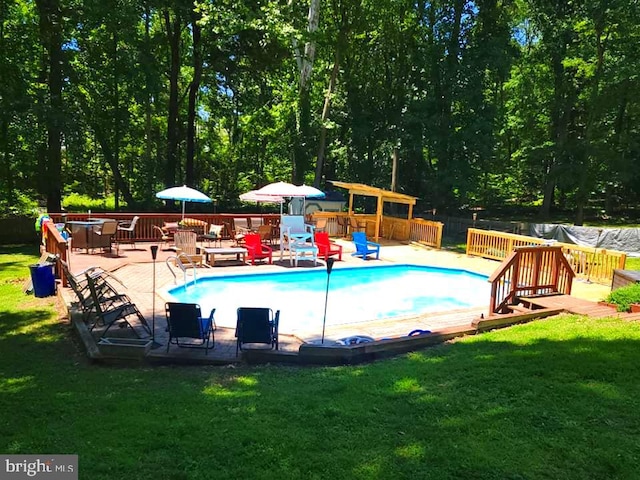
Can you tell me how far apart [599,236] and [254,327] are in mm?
17072

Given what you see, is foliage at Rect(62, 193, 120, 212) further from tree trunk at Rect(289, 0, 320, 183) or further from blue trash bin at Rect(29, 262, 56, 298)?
blue trash bin at Rect(29, 262, 56, 298)

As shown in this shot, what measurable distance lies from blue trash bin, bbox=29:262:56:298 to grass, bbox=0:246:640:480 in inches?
141

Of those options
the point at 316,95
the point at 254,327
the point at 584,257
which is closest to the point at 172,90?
the point at 316,95

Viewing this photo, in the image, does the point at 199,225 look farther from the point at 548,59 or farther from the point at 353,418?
the point at 548,59

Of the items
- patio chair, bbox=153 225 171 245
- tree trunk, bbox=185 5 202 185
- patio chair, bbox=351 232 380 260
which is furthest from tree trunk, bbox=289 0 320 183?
patio chair, bbox=153 225 171 245

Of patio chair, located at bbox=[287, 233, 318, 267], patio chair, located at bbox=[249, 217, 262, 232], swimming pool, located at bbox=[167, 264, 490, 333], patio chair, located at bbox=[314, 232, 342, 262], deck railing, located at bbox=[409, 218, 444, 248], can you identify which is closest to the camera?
swimming pool, located at bbox=[167, 264, 490, 333]

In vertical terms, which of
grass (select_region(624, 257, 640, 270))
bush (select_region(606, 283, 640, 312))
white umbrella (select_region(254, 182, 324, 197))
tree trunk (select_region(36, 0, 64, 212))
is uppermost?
tree trunk (select_region(36, 0, 64, 212))

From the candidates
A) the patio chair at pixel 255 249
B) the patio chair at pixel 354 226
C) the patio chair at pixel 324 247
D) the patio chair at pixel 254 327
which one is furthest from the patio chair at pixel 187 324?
the patio chair at pixel 354 226

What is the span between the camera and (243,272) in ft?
39.3

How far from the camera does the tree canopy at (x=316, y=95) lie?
18.8 m

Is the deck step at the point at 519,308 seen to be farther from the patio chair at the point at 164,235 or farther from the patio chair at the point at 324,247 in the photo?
the patio chair at the point at 164,235

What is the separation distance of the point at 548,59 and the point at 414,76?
9033 mm

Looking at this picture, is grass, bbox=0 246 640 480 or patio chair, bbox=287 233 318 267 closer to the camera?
grass, bbox=0 246 640 480

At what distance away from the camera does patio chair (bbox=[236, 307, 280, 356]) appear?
5969 millimetres
